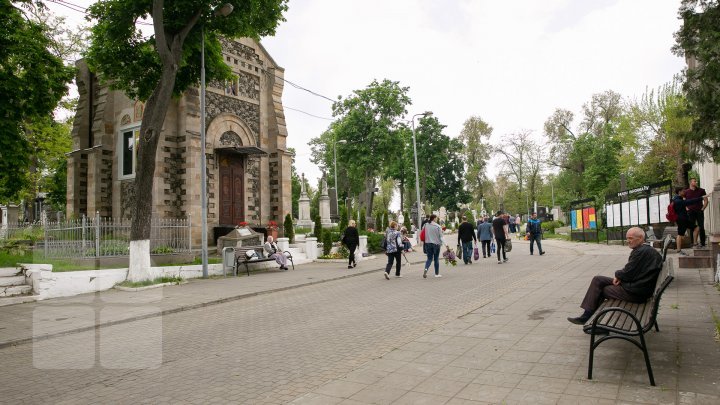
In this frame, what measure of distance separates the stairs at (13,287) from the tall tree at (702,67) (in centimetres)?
1429

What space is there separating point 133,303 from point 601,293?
961 centimetres

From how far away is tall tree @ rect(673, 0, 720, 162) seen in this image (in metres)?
7.05

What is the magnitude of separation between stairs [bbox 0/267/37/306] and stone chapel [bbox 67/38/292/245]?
7501 mm

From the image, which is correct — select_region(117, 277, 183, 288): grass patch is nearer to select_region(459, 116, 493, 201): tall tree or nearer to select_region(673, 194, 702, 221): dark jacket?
select_region(673, 194, 702, 221): dark jacket

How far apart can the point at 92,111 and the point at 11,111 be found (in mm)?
8967

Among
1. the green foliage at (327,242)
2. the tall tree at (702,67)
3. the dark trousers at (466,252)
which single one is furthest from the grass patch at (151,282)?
A: the tall tree at (702,67)

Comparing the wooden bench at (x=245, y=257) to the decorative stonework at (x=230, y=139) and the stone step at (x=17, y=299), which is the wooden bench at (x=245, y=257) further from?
the decorative stonework at (x=230, y=139)

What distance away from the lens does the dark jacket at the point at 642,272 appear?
5270mm

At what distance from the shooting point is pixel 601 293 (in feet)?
18.6

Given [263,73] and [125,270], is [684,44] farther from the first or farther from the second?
[263,73]

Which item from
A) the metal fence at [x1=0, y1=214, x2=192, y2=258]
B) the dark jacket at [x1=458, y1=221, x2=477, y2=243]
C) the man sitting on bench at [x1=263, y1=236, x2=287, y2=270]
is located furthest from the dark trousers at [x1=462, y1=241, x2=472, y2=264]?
the metal fence at [x1=0, y1=214, x2=192, y2=258]

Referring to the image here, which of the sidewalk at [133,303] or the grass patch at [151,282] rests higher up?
the grass patch at [151,282]

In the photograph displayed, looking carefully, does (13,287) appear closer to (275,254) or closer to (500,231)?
(275,254)

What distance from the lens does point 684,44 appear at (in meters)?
8.02
